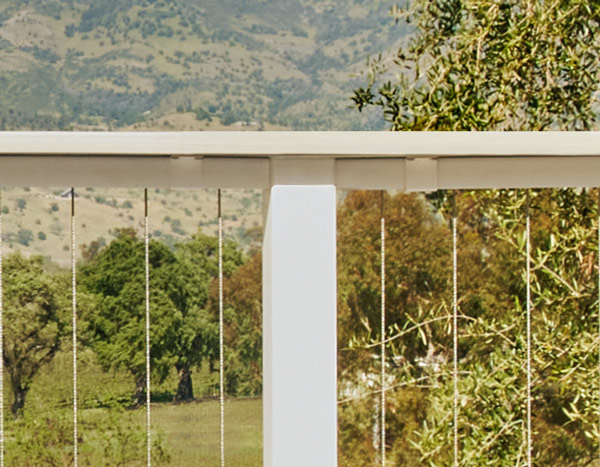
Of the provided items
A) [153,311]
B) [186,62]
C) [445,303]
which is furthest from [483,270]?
[186,62]

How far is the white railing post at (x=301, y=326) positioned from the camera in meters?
1.36

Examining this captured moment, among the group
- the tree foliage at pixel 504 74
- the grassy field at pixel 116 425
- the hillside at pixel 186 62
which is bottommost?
the grassy field at pixel 116 425

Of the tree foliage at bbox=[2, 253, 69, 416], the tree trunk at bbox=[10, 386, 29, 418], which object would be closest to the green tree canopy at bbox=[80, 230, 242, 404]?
the tree foliage at bbox=[2, 253, 69, 416]

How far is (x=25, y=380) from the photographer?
127 inches

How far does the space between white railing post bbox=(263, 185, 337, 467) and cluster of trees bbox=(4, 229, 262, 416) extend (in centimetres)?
150

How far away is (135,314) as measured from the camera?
316 cm

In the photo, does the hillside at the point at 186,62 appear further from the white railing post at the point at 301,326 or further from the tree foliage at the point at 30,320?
the white railing post at the point at 301,326

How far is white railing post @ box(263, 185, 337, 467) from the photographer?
136cm

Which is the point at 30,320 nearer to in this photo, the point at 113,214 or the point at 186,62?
the point at 113,214

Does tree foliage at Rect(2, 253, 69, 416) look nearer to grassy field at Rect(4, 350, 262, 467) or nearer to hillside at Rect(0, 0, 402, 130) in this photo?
grassy field at Rect(4, 350, 262, 467)

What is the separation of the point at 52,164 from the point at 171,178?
17 cm

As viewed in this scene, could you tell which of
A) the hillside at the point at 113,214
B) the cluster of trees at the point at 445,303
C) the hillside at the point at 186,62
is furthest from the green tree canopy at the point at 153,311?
the hillside at the point at 186,62

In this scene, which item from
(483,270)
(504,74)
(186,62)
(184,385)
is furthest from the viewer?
(186,62)

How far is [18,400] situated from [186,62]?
29.9 feet
